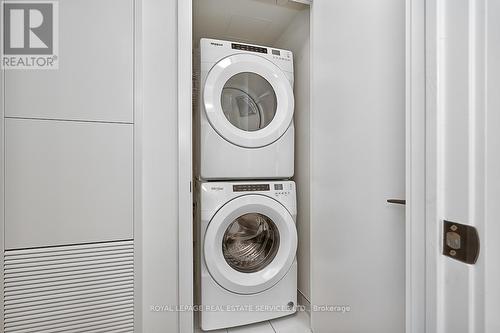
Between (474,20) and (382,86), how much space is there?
52 cm

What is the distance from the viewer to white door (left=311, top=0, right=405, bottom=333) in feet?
2.87

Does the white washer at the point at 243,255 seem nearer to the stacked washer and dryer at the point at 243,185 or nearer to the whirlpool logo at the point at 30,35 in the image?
the stacked washer and dryer at the point at 243,185

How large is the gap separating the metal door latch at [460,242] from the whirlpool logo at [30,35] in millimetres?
1400

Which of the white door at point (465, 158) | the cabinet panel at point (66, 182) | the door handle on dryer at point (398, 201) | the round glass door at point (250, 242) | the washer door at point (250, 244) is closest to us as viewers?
the white door at point (465, 158)

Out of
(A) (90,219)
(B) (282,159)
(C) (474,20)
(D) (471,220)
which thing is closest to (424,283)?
(D) (471,220)

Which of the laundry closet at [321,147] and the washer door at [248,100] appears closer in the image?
the laundry closet at [321,147]

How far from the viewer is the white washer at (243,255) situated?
1.37 m

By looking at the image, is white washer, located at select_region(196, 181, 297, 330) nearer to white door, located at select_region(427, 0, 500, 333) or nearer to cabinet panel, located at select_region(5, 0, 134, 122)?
cabinet panel, located at select_region(5, 0, 134, 122)

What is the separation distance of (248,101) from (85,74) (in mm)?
905

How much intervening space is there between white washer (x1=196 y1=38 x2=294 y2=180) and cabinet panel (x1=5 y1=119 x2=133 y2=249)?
1.51ft

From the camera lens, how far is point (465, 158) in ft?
1.44

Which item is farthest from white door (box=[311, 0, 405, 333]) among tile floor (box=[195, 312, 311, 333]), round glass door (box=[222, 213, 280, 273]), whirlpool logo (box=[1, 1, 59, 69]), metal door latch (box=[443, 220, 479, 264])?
whirlpool logo (box=[1, 1, 59, 69])

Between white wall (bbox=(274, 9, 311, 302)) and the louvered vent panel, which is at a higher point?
white wall (bbox=(274, 9, 311, 302))

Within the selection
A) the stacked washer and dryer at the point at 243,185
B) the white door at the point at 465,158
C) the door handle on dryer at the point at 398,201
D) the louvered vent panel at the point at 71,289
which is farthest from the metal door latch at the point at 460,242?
the louvered vent panel at the point at 71,289
